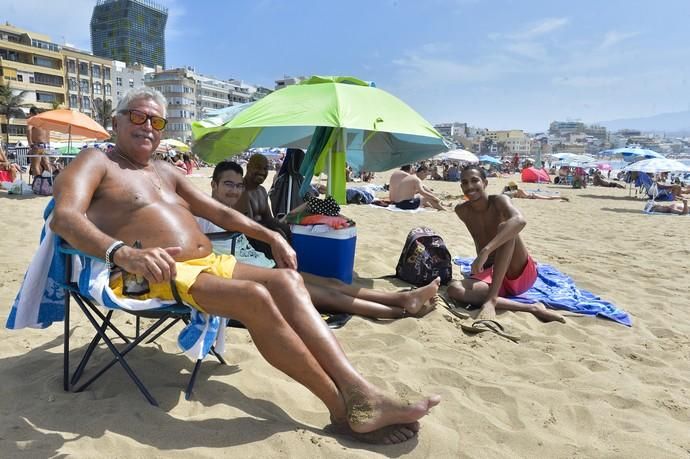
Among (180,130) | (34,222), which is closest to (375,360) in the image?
(34,222)

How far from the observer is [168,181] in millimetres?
2541

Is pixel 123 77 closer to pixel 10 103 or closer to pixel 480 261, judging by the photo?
pixel 10 103

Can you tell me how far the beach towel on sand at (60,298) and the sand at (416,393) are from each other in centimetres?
32

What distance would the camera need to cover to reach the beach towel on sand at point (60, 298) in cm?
186

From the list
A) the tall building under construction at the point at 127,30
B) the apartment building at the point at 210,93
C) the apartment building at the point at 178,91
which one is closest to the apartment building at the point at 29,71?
the apartment building at the point at 178,91

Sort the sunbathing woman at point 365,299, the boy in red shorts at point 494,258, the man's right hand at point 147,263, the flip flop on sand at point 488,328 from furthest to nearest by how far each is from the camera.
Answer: the boy in red shorts at point 494,258 → the sunbathing woman at point 365,299 → the flip flop on sand at point 488,328 → the man's right hand at point 147,263

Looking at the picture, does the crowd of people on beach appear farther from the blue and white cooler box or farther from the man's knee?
the blue and white cooler box

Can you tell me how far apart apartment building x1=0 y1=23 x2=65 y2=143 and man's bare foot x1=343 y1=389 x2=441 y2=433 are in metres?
58.7

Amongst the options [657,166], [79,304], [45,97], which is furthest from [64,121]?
[45,97]

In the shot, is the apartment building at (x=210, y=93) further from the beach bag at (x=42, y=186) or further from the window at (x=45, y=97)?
the beach bag at (x=42, y=186)

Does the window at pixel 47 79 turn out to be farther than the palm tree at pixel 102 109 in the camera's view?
No

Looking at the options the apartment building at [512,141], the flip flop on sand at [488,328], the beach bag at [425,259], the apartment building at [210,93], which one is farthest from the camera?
the apartment building at [512,141]

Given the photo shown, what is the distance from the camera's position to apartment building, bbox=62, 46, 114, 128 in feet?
190

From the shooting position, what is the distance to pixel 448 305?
11.9 ft
